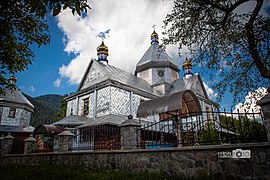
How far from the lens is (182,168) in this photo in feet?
17.3

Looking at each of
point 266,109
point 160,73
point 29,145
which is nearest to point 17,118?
point 29,145

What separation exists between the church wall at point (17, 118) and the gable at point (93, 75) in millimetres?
14650

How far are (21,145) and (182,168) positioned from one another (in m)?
22.5

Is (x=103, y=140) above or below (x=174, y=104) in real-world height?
below

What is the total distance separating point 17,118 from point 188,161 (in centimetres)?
2967

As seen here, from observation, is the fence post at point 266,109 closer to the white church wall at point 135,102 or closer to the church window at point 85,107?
the white church wall at point 135,102

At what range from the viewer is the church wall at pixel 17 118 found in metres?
27.1

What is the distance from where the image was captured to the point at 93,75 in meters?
19.2

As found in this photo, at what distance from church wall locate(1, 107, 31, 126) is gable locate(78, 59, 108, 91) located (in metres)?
14.6

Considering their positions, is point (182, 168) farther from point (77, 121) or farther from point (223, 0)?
point (77, 121)

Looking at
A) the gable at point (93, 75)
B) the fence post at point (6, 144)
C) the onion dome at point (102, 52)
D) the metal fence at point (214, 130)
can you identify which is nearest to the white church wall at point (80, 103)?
the gable at point (93, 75)

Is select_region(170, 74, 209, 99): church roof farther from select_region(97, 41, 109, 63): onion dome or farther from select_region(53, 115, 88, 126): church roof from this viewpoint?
select_region(53, 115, 88, 126): church roof

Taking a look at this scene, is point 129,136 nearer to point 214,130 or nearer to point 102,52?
point 214,130

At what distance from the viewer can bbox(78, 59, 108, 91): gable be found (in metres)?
18.1
